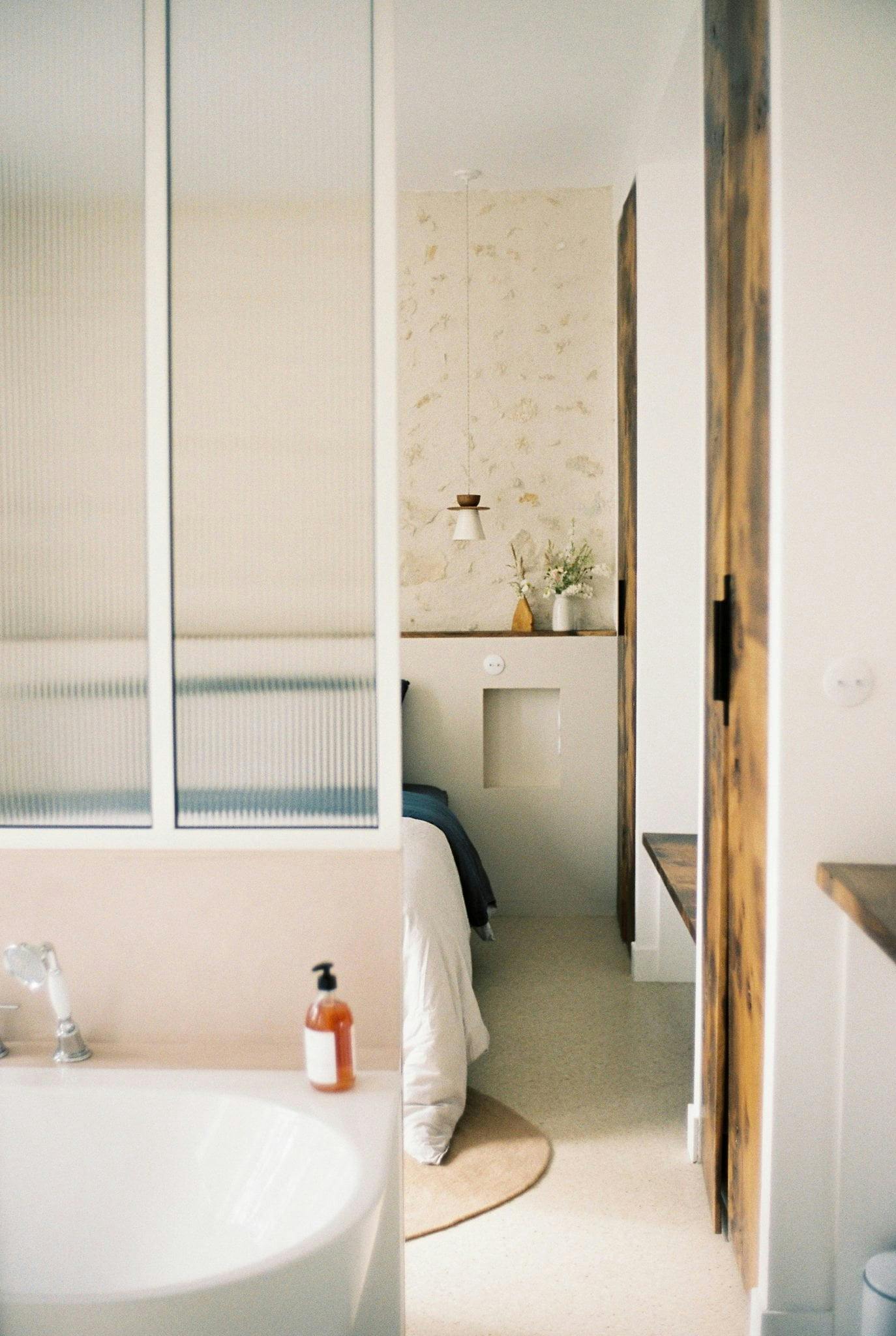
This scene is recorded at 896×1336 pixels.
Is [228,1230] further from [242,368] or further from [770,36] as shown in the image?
[770,36]

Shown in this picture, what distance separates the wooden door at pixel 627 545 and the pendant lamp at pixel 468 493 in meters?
0.59

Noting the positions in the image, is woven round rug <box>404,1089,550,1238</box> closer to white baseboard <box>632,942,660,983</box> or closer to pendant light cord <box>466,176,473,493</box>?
white baseboard <box>632,942,660,983</box>

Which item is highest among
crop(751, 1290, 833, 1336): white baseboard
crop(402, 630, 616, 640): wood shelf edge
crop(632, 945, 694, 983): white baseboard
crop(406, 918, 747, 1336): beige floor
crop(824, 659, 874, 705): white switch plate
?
crop(402, 630, 616, 640): wood shelf edge

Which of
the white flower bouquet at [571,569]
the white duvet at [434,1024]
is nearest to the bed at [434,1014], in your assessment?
the white duvet at [434,1024]

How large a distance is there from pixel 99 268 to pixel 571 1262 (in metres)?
2.14

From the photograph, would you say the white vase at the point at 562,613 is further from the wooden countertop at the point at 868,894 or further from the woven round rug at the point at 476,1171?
the wooden countertop at the point at 868,894

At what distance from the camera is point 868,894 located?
5.46ft

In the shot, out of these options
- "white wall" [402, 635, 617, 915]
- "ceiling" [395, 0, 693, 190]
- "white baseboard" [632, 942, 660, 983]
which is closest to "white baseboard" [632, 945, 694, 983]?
"white baseboard" [632, 942, 660, 983]

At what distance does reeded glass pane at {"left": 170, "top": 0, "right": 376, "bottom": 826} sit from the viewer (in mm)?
1738

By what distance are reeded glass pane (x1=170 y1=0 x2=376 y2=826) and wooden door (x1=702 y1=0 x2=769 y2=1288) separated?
0.71 metres

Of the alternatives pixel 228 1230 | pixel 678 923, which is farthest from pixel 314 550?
pixel 678 923

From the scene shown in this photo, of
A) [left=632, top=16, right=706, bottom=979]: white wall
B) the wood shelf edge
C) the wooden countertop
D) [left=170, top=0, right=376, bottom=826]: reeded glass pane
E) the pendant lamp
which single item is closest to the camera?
the wooden countertop

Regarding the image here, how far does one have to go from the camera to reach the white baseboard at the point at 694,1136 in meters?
2.65

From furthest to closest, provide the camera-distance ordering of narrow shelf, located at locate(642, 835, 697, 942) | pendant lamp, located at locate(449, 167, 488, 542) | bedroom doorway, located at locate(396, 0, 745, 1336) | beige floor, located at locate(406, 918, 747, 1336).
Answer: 1. pendant lamp, located at locate(449, 167, 488, 542)
2. narrow shelf, located at locate(642, 835, 697, 942)
3. bedroom doorway, located at locate(396, 0, 745, 1336)
4. beige floor, located at locate(406, 918, 747, 1336)
